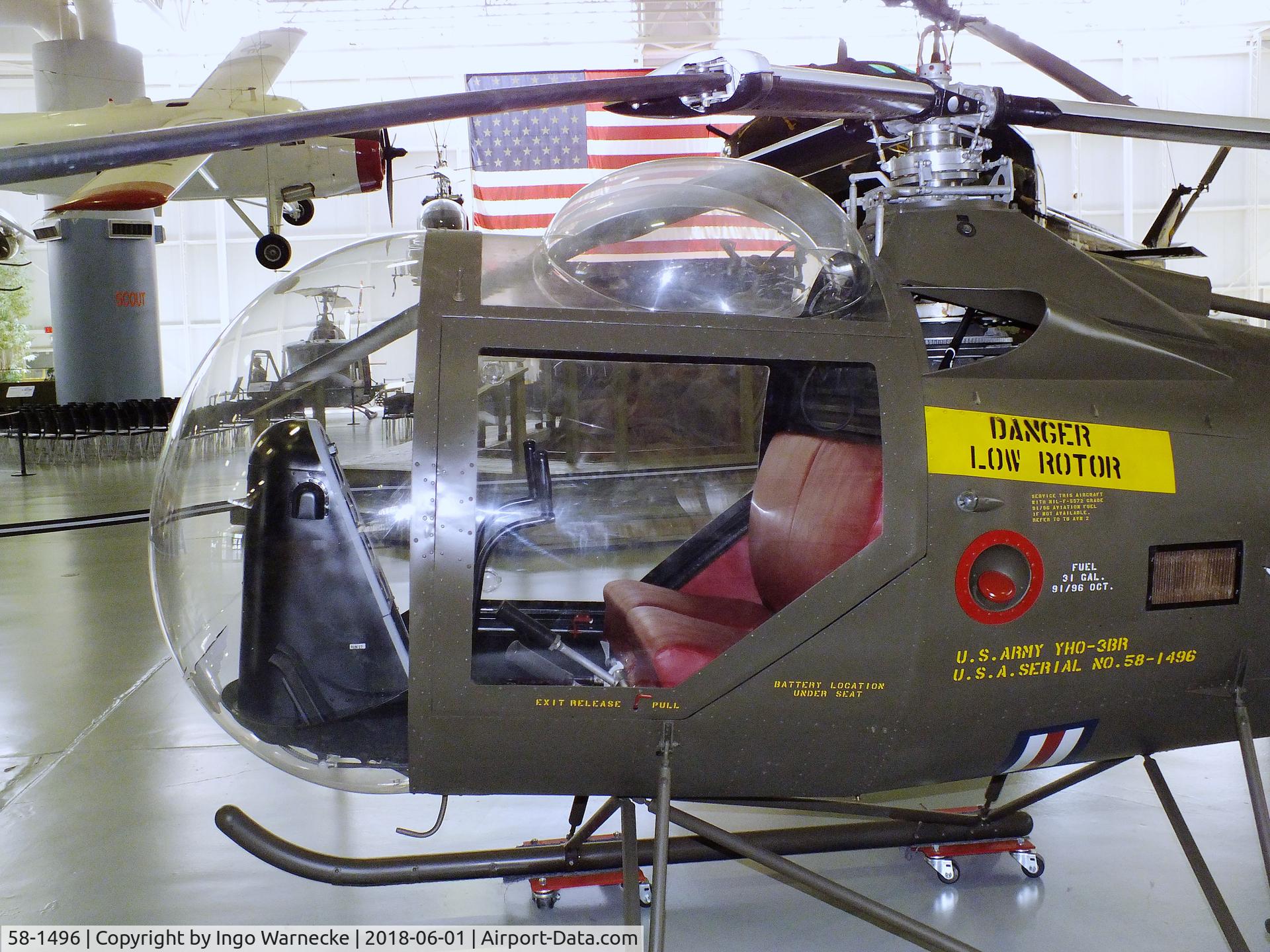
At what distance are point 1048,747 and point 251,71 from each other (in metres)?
14.9

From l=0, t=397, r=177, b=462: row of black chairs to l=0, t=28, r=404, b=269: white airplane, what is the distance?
2.71 meters

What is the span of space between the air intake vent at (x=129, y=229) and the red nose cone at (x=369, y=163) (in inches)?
137

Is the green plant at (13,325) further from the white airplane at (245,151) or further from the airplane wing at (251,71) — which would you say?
the airplane wing at (251,71)

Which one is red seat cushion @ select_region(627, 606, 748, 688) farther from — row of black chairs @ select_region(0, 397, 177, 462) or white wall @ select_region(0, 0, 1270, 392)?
white wall @ select_region(0, 0, 1270, 392)

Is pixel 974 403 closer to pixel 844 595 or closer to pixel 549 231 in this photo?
pixel 844 595

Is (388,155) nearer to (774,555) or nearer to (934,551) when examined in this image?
(774,555)

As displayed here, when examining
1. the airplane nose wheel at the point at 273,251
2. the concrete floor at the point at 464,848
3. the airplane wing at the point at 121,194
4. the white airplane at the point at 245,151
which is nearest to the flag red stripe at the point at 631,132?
the white airplane at the point at 245,151

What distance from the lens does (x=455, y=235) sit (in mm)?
1943

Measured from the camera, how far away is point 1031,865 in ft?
8.58

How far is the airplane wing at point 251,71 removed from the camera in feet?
45.3

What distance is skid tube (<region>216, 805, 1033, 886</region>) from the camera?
2213mm

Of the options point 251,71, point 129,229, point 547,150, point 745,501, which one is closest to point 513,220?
point 547,150

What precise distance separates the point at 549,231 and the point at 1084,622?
4.24ft

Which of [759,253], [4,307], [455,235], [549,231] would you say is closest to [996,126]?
[759,253]
